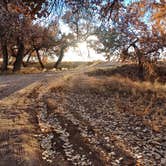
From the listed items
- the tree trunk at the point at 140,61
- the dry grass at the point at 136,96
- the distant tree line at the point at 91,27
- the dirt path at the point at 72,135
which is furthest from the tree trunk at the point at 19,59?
the dirt path at the point at 72,135

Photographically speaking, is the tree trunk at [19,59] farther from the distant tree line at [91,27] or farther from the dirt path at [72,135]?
the dirt path at [72,135]

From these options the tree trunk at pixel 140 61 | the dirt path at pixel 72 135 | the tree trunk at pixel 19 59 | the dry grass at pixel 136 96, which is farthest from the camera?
the tree trunk at pixel 19 59

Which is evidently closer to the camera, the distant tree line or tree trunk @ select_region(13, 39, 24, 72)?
the distant tree line

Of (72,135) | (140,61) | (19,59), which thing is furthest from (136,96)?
(19,59)

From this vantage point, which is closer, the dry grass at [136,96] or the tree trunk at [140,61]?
the dry grass at [136,96]

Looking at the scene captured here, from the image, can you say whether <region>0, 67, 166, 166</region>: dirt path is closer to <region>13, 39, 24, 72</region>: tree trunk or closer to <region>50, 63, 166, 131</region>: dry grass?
<region>50, 63, 166, 131</region>: dry grass

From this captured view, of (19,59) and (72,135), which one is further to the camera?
(19,59)

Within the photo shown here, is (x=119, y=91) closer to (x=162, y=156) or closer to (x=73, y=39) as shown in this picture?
(x=162, y=156)

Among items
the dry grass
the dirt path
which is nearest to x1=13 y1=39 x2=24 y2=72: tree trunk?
the dry grass

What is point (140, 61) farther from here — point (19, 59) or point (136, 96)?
point (19, 59)

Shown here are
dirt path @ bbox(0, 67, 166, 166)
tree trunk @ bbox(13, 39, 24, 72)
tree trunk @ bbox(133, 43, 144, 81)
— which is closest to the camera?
dirt path @ bbox(0, 67, 166, 166)

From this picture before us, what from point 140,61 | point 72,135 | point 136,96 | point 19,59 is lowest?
point 136,96

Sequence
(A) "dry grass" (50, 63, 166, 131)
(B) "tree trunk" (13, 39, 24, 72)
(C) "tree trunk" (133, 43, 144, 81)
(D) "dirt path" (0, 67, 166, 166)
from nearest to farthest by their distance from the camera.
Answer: (D) "dirt path" (0, 67, 166, 166) → (A) "dry grass" (50, 63, 166, 131) → (C) "tree trunk" (133, 43, 144, 81) → (B) "tree trunk" (13, 39, 24, 72)

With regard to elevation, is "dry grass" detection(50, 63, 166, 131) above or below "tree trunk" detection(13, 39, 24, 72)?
below
